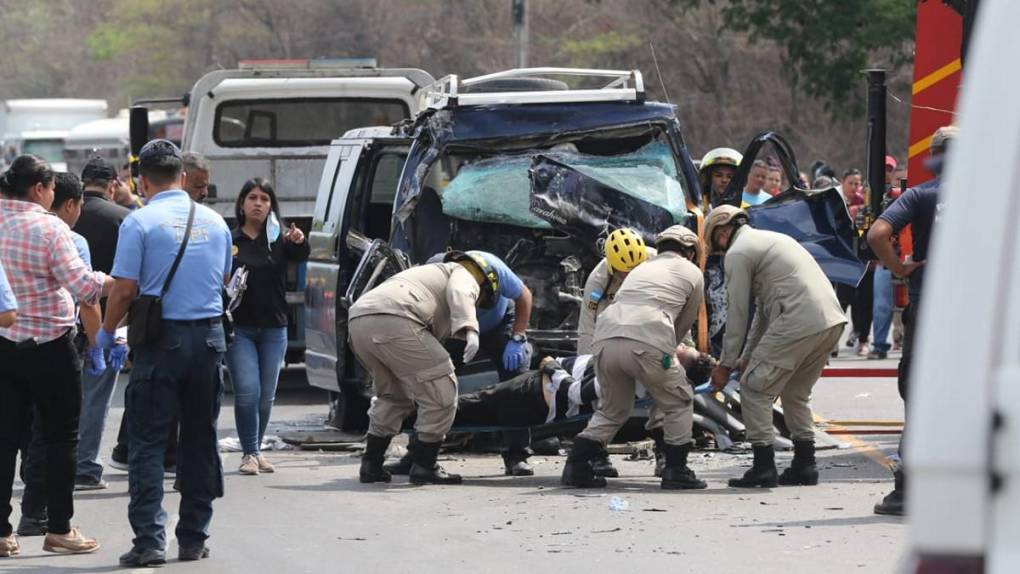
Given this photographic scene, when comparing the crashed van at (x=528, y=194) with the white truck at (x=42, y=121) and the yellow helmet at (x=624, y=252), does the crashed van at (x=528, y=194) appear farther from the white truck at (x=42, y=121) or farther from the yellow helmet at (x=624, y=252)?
the white truck at (x=42, y=121)

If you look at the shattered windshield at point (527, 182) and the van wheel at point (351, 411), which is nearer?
the shattered windshield at point (527, 182)

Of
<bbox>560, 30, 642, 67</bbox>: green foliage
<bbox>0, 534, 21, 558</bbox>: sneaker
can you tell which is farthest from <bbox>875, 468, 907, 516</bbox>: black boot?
<bbox>560, 30, 642, 67</bbox>: green foliage

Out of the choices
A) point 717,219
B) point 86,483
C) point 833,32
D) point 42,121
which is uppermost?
point 833,32

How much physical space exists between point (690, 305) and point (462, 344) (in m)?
1.89

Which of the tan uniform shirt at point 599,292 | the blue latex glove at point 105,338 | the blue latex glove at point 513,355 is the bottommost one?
the blue latex glove at point 513,355

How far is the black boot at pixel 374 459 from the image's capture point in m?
10.0

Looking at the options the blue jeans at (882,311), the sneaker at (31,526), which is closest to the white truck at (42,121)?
the blue jeans at (882,311)

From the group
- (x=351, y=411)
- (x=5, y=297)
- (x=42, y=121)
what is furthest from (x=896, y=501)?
(x=42, y=121)

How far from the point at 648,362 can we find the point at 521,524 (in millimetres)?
1338

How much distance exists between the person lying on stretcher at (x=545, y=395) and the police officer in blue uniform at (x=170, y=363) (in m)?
2.61

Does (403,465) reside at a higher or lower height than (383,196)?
lower

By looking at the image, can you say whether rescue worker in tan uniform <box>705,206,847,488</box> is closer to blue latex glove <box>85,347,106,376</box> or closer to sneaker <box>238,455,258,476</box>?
sneaker <box>238,455,258,476</box>

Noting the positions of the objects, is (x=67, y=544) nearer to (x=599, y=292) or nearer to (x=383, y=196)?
(x=599, y=292)

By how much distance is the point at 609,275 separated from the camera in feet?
33.8
